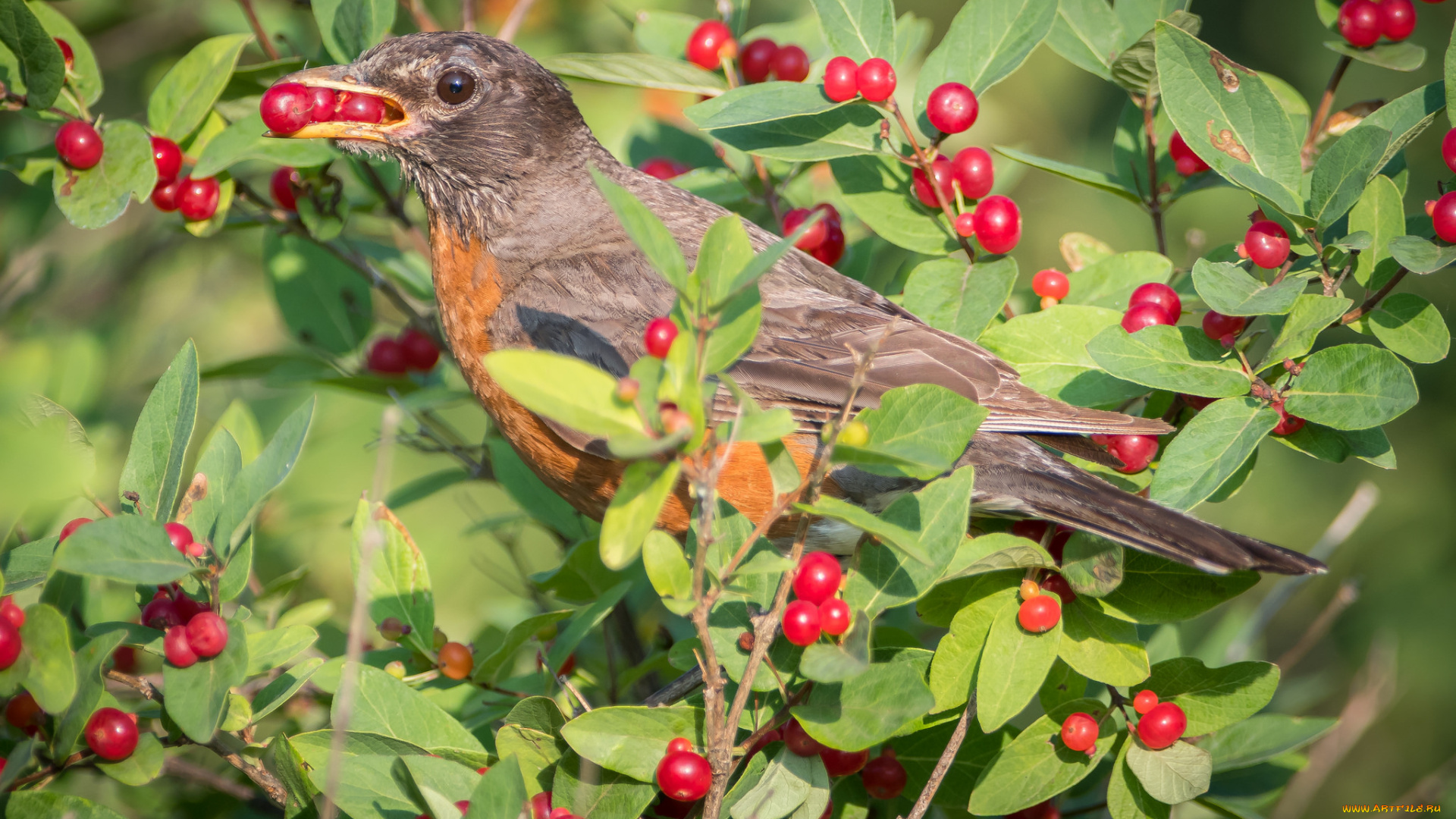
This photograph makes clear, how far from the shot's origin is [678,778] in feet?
5.29

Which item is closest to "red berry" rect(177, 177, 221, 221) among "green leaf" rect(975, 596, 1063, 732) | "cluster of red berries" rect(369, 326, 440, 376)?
"cluster of red berries" rect(369, 326, 440, 376)

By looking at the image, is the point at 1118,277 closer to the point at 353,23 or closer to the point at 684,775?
the point at 684,775

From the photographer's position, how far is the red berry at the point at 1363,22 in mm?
2256

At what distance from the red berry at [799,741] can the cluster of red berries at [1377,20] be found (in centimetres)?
190

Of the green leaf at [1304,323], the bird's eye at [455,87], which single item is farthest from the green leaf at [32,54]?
the green leaf at [1304,323]

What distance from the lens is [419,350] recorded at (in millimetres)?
2855

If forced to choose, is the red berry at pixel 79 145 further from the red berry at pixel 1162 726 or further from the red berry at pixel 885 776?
the red berry at pixel 1162 726

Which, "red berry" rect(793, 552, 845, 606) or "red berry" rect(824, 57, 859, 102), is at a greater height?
"red berry" rect(824, 57, 859, 102)

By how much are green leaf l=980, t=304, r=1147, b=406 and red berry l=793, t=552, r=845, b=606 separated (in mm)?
828

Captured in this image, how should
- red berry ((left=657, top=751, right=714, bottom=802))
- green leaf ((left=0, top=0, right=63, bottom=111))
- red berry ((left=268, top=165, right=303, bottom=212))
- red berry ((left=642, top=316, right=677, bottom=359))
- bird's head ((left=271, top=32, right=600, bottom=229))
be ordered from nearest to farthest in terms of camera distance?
1. red berry ((left=642, top=316, right=677, bottom=359))
2. red berry ((left=657, top=751, right=714, bottom=802))
3. green leaf ((left=0, top=0, right=63, bottom=111))
4. red berry ((left=268, top=165, right=303, bottom=212))
5. bird's head ((left=271, top=32, right=600, bottom=229))

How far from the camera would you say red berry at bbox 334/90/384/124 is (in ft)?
8.66

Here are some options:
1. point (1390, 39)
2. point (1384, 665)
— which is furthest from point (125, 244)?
point (1384, 665)

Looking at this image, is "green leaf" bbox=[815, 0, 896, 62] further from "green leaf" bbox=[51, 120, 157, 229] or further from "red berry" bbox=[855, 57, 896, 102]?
"green leaf" bbox=[51, 120, 157, 229]

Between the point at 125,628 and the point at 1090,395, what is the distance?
5.96ft
